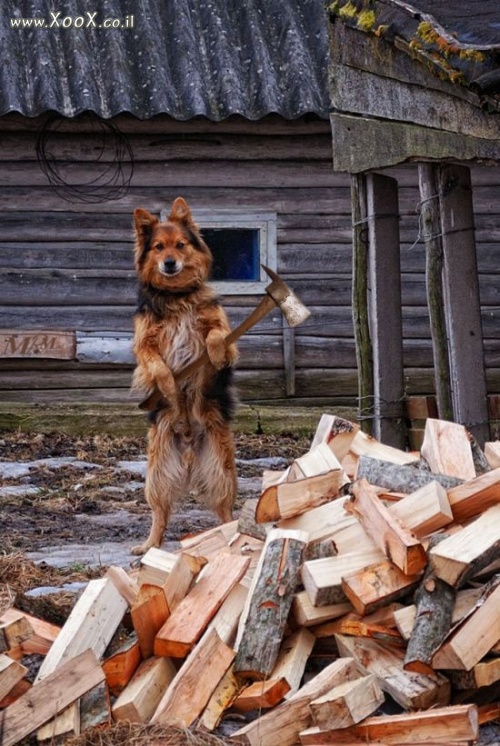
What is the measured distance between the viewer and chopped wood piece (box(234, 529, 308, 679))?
4004 mm

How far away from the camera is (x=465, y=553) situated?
12.8ft

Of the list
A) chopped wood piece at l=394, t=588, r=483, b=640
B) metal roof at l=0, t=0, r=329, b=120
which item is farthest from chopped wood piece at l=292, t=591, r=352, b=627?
metal roof at l=0, t=0, r=329, b=120

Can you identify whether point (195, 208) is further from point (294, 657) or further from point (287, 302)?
point (294, 657)

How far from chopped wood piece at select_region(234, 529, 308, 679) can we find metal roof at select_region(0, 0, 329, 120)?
799 cm

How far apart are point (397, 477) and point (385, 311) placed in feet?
8.58

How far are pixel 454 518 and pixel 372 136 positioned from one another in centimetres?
313

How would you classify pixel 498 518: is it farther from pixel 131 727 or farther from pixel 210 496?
pixel 210 496

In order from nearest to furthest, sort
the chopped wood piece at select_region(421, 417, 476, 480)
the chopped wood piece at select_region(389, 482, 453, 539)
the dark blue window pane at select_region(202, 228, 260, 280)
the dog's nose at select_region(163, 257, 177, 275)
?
1. the chopped wood piece at select_region(389, 482, 453, 539)
2. the chopped wood piece at select_region(421, 417, 476, 480)
3. the dog's nose at select_region(163, 257, 177, 275)
4. the dark blue window pane at select_region(202, 228, 260, 280)

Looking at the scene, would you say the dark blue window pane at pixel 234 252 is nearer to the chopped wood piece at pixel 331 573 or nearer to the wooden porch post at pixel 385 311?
the wooden porch post at pixel 385 311

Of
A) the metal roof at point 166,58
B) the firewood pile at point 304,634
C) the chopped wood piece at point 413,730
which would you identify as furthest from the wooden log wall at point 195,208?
the chopped wood piece at point 413,730

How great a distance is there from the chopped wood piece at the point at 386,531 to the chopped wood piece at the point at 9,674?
136 centimetres

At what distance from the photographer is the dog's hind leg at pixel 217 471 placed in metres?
7.23

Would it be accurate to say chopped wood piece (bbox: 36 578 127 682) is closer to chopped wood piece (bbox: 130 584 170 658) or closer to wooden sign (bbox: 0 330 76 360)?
chopped wood piece (bbox: 130 584 170 658)

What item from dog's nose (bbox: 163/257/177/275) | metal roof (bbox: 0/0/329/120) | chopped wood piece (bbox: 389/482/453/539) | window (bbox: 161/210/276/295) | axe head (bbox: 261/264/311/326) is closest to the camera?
chopped wood piece (bbox: 389/482/453/539)
